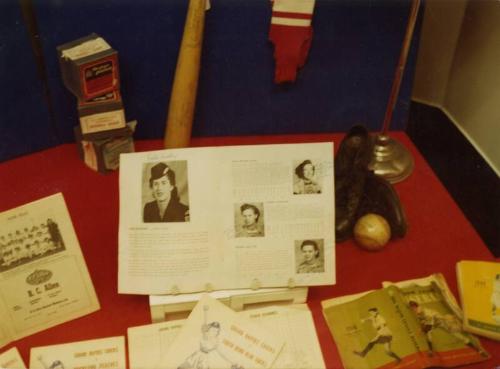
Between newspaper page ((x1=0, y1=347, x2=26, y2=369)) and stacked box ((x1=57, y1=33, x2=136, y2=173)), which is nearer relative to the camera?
newspaper page ((x1=0, y1=347, x2=26, y2=369))

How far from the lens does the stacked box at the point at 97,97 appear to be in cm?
135

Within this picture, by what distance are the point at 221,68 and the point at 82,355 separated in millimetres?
818

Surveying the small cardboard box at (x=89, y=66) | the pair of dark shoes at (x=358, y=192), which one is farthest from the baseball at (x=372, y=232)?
the small cardboard box at (x=89, y=66)

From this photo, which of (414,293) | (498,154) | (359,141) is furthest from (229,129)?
(498,154)

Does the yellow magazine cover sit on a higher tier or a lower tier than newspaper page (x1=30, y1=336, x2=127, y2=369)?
higher

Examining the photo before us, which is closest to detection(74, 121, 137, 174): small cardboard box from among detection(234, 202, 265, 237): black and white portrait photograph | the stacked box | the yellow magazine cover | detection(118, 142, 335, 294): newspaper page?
the stacked box

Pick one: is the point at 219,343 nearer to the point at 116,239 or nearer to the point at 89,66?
the point at 116,239

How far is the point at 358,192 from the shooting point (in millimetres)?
1313

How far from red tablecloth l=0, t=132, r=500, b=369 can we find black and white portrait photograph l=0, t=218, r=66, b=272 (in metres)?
0.16

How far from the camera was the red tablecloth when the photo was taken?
3.82ft

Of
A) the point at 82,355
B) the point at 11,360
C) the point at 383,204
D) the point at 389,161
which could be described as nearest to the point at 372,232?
the point at 383,204

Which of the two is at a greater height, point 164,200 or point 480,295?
point 164,200

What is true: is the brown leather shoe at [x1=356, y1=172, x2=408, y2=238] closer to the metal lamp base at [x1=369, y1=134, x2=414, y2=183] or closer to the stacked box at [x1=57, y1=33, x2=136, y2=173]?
the metal lamp base at [x1=369, y1=134, x2=414, y2=183]

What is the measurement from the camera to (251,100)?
1.60 metres
